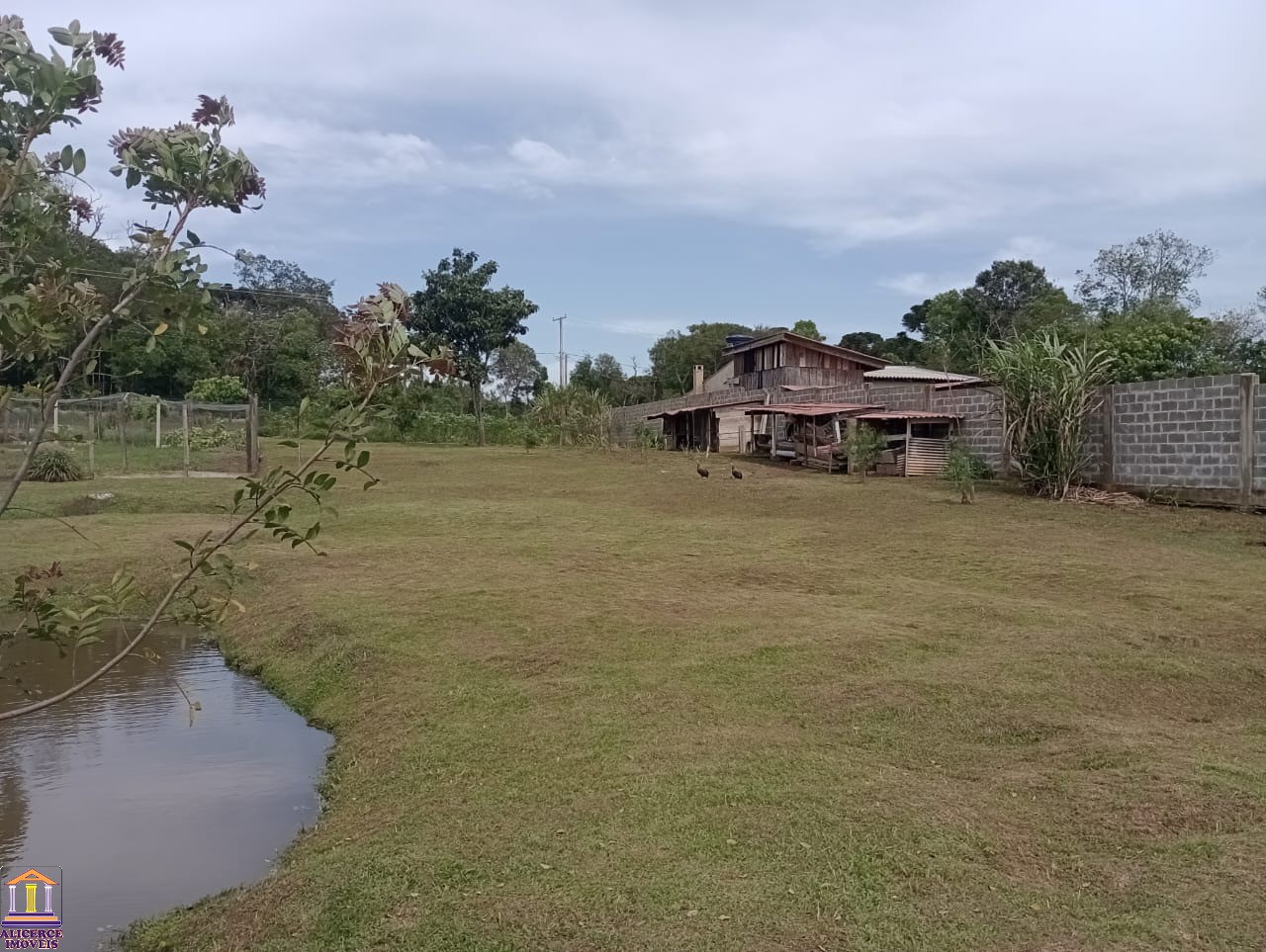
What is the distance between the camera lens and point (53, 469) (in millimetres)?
16406

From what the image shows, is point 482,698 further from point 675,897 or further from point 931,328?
point 931,328

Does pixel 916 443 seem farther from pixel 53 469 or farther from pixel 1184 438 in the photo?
pixel 53 469

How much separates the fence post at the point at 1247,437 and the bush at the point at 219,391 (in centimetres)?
2983

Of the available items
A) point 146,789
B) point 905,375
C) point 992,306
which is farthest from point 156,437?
point 992,306

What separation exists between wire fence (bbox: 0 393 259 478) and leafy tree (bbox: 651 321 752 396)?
30.6 m

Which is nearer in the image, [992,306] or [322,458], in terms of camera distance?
[322,458]

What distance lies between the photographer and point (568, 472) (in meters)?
20.7

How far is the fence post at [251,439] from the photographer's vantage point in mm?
17438

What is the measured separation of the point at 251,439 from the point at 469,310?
19.5 meters

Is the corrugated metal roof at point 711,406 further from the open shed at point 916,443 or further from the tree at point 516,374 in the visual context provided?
the tree at point 516,374

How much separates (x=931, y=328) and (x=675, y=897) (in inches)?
1741

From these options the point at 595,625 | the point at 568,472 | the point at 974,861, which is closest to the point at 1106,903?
the point at 974,861

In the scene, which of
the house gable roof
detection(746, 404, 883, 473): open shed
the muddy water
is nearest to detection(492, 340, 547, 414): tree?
the house gable roof

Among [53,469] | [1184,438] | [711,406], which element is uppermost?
[711,406]
